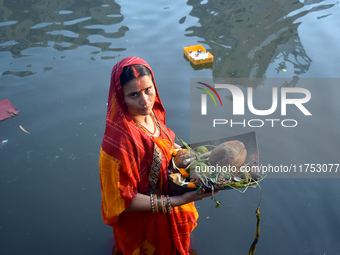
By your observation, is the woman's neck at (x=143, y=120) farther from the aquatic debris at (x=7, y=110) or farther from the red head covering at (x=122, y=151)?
the aquatic debris at (x=7, y=110)

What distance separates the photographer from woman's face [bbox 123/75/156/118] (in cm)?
220

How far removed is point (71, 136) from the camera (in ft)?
15.6

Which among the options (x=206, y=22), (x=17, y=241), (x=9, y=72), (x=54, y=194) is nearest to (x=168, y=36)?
(x=206, y=22)

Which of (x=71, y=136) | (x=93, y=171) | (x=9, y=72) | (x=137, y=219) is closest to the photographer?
(x=137, y=219)

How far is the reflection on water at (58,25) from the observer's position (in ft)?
22.5

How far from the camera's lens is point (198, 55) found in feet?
20.0

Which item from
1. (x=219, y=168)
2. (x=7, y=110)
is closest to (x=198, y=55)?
(x=7, y=110)

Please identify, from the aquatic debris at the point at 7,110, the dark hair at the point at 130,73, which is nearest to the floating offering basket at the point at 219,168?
the dark hair at the point at 130,73

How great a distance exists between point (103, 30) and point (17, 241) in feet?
15.8

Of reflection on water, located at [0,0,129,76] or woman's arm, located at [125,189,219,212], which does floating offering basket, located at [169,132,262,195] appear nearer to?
woman's arm, located at [125,189,219,212]

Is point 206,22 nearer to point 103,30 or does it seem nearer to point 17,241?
A: point 103,30

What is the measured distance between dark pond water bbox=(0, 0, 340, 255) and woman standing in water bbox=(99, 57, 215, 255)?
1005 mm

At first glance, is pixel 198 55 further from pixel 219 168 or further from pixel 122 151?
pixel 122 151

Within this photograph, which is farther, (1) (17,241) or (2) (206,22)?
(2) (206,22)
